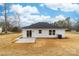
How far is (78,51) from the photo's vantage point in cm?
718

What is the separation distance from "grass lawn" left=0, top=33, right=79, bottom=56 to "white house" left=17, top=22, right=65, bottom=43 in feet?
0.40

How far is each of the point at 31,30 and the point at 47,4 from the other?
84 cm

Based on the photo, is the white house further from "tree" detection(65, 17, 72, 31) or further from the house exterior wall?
"tree" detection(65, 17, 72, 31)

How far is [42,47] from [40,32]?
431 mm

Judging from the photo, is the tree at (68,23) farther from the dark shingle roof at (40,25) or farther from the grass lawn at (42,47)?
the dark shingle roof at (40,25)

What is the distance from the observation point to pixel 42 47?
289 inches

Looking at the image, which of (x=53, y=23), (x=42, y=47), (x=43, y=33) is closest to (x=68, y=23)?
(x=53, y=23)

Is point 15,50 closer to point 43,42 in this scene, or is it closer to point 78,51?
point 43,42

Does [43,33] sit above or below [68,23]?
below

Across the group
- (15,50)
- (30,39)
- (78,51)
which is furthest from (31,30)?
(78,51)

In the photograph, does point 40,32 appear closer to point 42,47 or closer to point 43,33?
point 43,33

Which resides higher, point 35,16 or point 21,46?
point 35,16

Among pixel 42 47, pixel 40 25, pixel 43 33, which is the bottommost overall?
pixel 42 47

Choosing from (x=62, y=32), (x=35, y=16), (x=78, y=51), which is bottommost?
(x=78, y=51)
